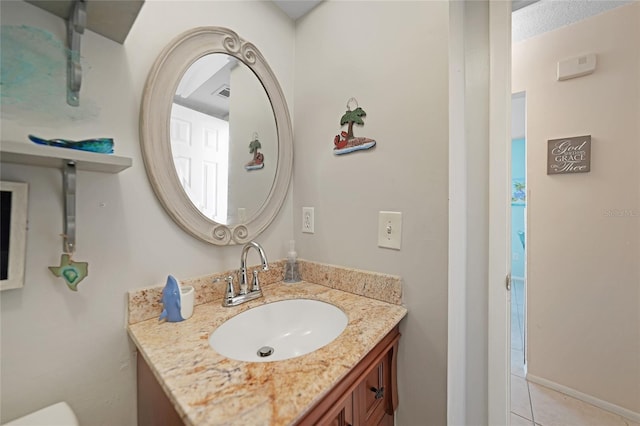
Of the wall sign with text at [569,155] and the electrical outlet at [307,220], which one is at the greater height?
the wall sign with text at [569,155]

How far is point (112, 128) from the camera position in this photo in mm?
703

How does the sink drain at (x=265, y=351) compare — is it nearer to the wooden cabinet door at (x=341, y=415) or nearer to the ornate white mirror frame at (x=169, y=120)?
the wooden cabinet door at (x=341, y=415)

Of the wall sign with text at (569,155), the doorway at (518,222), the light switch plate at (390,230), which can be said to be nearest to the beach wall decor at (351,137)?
the light switch plate at (390,230)

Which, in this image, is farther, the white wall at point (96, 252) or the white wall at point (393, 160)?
the white wall at point (393, 160)

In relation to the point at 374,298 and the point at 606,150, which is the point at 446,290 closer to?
the point at 374,298

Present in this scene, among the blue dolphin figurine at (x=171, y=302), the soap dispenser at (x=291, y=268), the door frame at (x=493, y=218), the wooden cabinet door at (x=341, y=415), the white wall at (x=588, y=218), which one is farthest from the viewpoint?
the white wall at (x=588, y=218)

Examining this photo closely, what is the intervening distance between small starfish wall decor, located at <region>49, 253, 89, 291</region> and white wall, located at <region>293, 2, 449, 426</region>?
79cm

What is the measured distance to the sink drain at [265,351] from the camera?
2.54 ft

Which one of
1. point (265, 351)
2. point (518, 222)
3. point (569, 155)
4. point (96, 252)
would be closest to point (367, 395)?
point (265, 351)

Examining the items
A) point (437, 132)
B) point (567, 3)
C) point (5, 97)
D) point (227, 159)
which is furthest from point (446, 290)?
point (567, 3)

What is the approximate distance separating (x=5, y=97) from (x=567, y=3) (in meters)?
2.39

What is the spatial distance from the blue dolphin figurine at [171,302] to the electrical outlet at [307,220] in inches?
23.7

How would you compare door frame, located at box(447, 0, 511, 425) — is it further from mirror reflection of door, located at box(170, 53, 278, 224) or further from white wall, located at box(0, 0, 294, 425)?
white wall, located at box(0, 0, 294, 425)

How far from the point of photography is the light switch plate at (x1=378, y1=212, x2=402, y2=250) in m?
0.90
